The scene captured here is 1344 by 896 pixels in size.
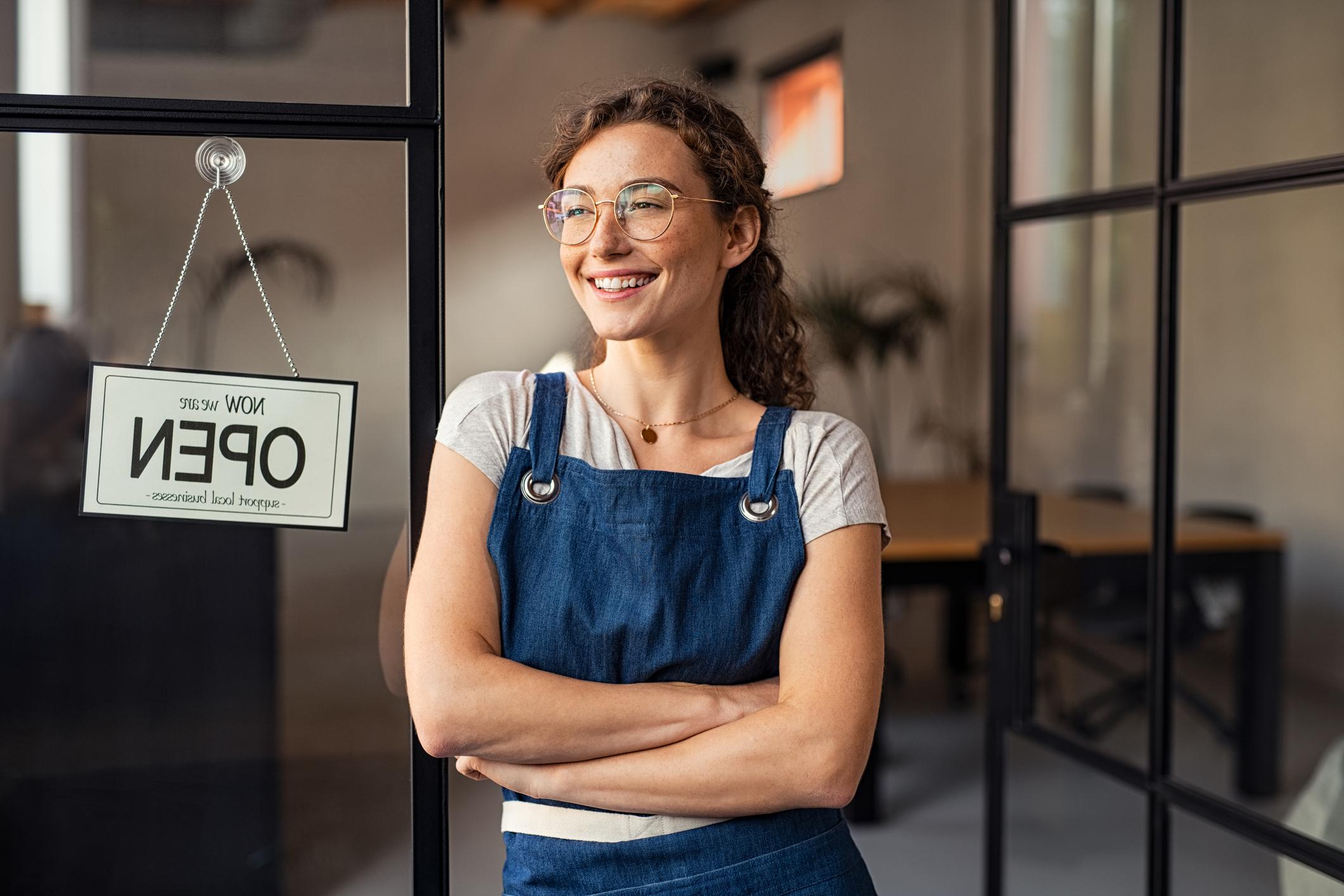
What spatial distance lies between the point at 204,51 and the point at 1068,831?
12.0 ft

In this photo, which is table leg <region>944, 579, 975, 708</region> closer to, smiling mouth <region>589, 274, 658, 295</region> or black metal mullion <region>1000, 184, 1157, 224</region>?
black metal mullion <region>1000, 184, 1157, 224</region>

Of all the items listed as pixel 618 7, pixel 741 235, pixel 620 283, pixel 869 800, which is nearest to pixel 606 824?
pixel 620 283

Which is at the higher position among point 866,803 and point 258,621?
point 258,621

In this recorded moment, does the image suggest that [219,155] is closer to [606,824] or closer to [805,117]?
[606,824]

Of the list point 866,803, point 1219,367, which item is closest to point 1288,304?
point 1219,367

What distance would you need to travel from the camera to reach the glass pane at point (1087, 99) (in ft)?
21.6

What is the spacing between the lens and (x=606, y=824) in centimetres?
147

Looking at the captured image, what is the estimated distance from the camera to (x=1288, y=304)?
578 cm

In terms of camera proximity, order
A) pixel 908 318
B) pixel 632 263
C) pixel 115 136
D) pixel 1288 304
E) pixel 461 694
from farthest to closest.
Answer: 1. pixel 908 318
2. pixel 1288 304
3. pixel 115 136
4. pixel 632 263
5. pixel 461 694

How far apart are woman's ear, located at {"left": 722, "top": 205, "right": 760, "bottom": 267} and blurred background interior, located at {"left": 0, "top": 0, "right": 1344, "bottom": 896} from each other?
0.18 m

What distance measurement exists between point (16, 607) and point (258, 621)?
31 cm

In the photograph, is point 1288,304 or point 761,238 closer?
point 761,238

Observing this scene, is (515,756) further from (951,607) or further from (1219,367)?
(1219,367)

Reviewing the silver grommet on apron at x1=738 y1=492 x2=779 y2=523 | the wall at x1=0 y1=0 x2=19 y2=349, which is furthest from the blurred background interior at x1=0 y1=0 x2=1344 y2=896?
the silver grommet on apron at x1=738 y1=492 x2=779 y2=523
